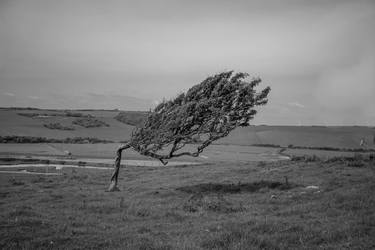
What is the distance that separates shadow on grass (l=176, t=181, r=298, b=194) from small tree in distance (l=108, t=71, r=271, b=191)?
2.78m

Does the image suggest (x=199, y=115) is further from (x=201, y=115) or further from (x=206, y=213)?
(x=206, y=213)

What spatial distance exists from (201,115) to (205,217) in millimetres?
12312

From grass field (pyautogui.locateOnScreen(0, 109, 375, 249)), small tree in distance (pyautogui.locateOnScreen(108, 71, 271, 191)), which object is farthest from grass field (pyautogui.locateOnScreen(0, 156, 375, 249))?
small tree in distance (pyautogui.locateOnScreen(108, 71, 271, 191))

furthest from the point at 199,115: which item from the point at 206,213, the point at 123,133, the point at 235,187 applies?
the point at 123,133

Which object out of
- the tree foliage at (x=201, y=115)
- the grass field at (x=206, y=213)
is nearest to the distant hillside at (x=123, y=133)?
the grass field at (x=206, y=213)

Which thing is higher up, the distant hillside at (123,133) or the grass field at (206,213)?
the distant hillside at (123,133)

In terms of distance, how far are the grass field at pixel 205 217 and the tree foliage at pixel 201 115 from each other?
3.79m

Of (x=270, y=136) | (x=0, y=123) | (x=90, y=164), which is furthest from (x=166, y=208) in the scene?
(x=0, y=123)

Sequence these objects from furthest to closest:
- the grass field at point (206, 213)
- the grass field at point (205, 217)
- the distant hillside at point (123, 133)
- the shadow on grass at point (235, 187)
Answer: the distant hillside at point (123, 133)
the shadow on grass at point (235, 187)
the grass field at point (206, 213)
the grass field at point (205, 217)

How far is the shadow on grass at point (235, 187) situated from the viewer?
27.3m

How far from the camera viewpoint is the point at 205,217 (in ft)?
58.9

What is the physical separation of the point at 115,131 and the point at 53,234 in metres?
96.7

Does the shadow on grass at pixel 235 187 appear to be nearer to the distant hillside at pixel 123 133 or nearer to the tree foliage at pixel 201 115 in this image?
the tree foliage at pixel 201 115

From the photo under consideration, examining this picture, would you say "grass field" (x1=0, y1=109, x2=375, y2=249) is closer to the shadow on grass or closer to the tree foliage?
the shadow on grass
